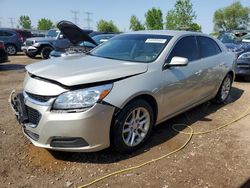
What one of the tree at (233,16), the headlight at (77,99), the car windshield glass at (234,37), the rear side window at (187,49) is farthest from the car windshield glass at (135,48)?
the tree at (233,16)

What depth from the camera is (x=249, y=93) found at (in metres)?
7.55

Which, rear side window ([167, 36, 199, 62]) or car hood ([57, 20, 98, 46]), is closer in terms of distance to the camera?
rear side window ([167, 36, 199, 62])

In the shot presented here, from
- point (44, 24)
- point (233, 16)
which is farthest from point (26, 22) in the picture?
point (233, 16)

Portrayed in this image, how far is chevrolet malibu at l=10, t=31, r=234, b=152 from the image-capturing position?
3.39 meters

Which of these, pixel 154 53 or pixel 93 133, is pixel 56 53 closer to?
pixel 154 53

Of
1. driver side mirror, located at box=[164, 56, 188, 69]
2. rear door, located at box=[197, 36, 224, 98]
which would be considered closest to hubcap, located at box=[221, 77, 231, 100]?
rear door, located at box=[197, 36, 224, 98]

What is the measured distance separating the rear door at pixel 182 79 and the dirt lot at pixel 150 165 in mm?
499

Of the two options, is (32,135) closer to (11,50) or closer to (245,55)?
(245,55)

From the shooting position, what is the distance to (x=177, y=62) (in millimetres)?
4250

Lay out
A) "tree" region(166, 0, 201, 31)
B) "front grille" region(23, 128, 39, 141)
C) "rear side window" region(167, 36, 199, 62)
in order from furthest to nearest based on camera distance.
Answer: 1. "tree" region(166, 0, 201, 31)
2. "rear side window" region(167, 36, 199, 62)
3. "front grille" region(23, 128, 39, 141)

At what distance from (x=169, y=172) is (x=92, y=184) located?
947 millimetres

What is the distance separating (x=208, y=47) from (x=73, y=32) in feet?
15.2

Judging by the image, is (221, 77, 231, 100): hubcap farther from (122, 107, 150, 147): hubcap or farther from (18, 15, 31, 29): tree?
(18, 15, 31, 29): tree

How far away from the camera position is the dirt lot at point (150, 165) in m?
3.39
